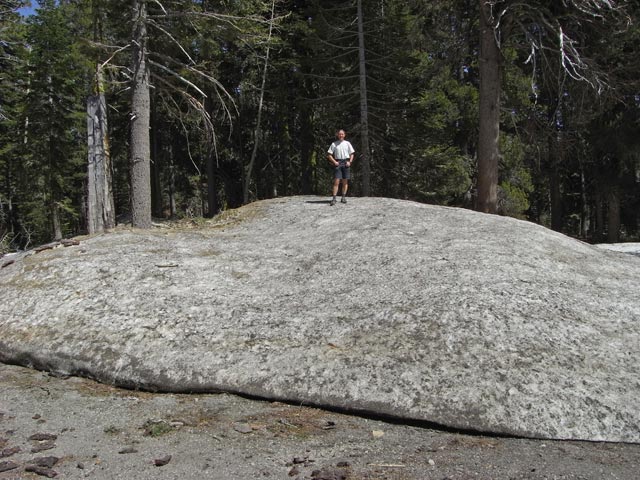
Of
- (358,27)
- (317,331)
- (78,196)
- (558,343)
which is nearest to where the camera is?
(558,343)

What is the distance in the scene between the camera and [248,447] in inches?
171

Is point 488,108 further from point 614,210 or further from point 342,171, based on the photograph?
point 614,210

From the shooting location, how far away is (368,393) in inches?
200

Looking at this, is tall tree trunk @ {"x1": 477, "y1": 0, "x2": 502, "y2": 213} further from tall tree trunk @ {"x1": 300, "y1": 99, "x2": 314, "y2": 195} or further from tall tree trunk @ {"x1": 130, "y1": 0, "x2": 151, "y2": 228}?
tall tree trunk @ {"x1": 300, "y1": 99, "x2": 314, "y2": 195}

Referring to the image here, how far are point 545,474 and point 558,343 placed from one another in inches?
80.0

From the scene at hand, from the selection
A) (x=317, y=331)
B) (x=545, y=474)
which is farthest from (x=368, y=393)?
(x=545, y=474)

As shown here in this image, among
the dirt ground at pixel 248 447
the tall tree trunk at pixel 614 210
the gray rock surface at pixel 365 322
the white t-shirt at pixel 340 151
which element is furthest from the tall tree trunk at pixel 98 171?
the tall tree trunk at pixel 614 210

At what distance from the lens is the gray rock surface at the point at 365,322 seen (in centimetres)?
495

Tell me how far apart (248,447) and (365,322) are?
2383 millimetres

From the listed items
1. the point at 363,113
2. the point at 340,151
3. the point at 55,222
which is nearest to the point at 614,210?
the point at 363,113

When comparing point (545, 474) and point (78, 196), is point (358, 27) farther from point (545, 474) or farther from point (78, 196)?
point (78, 196)

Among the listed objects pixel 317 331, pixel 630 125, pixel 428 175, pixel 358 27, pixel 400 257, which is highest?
pixel 358 27

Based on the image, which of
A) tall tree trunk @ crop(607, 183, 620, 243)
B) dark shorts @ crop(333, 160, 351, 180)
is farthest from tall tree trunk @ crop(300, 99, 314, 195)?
tall tree trunk @ crop(607, 183, 620, 243)

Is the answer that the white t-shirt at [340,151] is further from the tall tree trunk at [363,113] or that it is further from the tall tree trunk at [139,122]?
the tall tree trunk at [363,113]
